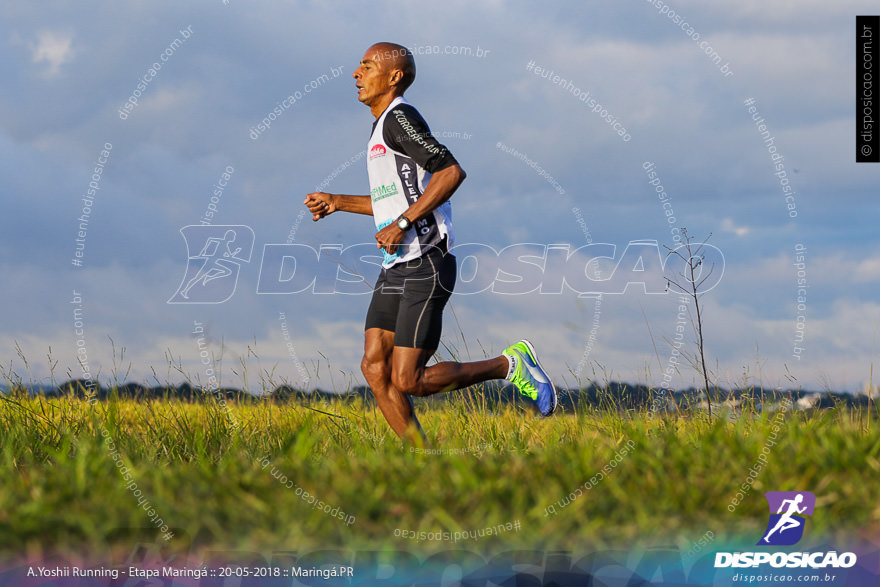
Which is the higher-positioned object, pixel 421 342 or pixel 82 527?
pixel 421 342

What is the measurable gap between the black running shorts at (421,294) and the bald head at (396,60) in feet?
4.34

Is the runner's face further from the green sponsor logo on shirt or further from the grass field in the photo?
the grass field

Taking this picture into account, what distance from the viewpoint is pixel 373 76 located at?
5.61 metres

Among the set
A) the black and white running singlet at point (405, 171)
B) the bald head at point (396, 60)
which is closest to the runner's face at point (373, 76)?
the bald head at point (396, 60)

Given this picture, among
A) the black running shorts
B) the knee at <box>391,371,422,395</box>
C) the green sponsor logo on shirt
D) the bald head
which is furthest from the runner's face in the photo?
the knee at <box>391,371,422,395</box>

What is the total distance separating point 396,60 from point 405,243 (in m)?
1.39

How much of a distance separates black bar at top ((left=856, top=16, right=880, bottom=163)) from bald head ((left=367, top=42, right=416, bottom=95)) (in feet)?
12.0

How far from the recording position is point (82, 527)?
339 centimetres

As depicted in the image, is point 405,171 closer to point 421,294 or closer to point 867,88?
point 421,294

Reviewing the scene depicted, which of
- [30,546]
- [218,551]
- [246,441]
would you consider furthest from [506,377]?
[30,546]

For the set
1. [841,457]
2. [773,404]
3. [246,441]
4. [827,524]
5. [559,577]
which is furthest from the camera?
[773,404]

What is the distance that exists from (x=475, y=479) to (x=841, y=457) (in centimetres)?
190

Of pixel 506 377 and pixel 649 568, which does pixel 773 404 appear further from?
pixel 649 568

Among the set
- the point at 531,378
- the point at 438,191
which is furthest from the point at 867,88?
the point at 438,191
